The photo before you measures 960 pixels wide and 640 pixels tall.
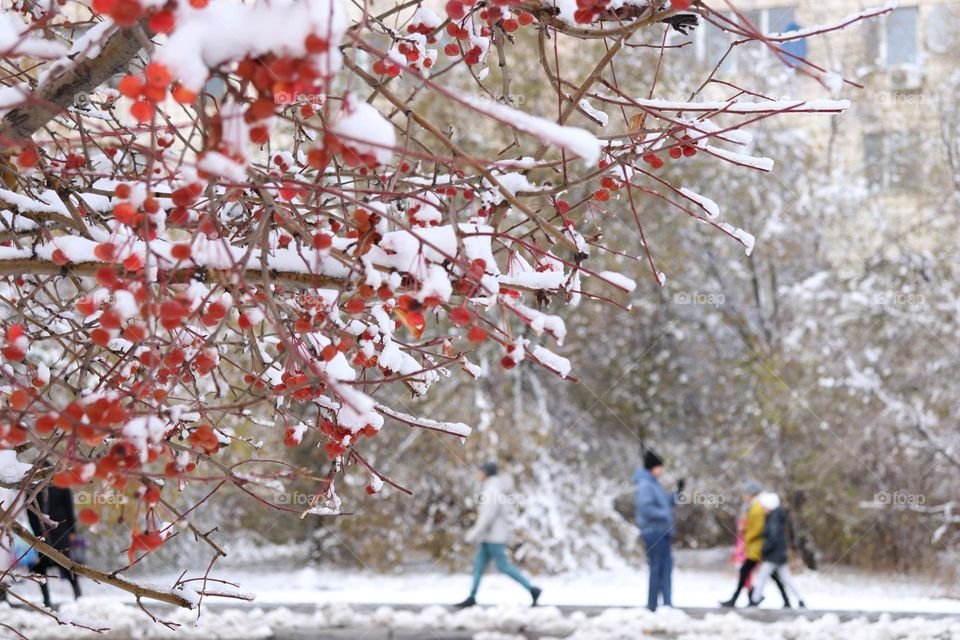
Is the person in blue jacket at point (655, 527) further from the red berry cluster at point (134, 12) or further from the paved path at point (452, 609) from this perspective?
the red berry cluster at point (134, 12)

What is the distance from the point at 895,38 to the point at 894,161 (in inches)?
118

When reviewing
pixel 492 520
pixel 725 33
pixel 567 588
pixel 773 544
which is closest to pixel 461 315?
pixel 492 520

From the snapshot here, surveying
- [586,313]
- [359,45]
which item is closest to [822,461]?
[586,313]

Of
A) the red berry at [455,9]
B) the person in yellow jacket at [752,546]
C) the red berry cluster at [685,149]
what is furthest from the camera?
the person in yellow jacket at [752,546]

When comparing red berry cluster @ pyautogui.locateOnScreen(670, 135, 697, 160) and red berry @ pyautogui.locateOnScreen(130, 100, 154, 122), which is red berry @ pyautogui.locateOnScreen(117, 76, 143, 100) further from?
red berry cluster @ pyautogui.locateOnScreen(670, 135, 697, 160)

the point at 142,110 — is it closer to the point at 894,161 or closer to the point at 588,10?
the point at 588,10

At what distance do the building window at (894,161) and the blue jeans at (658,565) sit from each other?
21.1 ft

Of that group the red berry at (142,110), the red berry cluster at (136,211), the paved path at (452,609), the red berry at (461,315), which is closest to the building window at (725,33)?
the paved path at (452,609)

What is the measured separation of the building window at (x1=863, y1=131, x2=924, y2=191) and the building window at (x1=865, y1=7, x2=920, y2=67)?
3.21ft

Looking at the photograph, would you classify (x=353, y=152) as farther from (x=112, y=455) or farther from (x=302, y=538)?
(x=302, y=538)

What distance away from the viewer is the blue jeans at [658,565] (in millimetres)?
8016

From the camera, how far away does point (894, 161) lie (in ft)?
40.7

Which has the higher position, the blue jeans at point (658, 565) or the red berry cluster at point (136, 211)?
the red berry cluster at point (136, 211)

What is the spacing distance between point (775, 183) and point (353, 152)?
12.0 m
